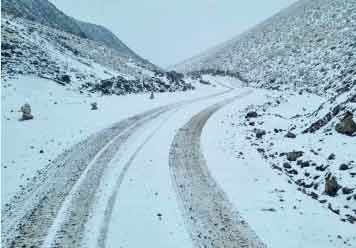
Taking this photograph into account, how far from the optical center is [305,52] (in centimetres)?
6303

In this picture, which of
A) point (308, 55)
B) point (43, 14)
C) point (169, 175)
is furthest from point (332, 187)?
point (43, 14)

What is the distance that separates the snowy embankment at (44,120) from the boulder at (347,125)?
10.9m

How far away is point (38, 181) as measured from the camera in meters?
11.4

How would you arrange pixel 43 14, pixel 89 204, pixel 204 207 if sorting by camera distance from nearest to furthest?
pixel 89 204 → pixel 204 207 → pixel 43 14

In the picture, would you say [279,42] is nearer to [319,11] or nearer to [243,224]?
[319,11]

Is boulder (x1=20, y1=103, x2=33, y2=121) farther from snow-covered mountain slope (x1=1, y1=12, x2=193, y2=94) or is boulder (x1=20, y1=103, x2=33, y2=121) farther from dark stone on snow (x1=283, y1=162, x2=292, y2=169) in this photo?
dark stone on snow (x1=283, y1=162, x2=292, y2=169)

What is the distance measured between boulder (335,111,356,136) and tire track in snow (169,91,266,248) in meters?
5.23

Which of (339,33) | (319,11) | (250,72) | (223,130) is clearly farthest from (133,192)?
(319,11)

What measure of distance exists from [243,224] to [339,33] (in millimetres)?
58472

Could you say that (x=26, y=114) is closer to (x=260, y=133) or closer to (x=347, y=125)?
(x=260, y=133)

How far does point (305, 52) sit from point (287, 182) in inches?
2219

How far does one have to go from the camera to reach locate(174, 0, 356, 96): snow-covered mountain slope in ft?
132

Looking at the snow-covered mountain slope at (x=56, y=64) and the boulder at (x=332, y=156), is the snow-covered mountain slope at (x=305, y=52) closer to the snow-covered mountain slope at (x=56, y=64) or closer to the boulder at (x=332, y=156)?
the boulder at (x=332, y=156)

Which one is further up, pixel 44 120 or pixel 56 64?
pixel 56 64
